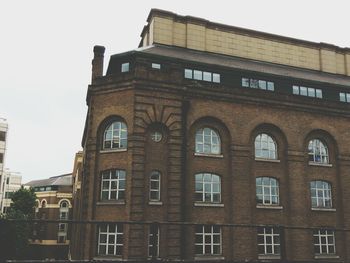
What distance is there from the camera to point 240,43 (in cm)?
3375

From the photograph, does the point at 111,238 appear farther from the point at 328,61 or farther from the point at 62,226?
the point at 62,226

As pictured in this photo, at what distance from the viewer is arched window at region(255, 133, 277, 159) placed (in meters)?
25.6

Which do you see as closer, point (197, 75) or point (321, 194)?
point (321, 194)

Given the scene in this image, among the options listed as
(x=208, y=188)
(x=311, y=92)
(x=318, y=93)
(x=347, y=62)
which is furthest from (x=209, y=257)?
(x=347, y=62)

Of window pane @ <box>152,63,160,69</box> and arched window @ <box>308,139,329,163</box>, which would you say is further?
arched window @ <box>308,139,329,163</box>

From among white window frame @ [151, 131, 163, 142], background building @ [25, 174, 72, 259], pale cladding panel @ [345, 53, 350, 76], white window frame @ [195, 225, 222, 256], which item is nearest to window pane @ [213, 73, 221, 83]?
white window frame @ [151, 131, 163, 142]

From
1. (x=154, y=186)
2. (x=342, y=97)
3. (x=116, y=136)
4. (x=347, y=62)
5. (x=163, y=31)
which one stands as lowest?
(x=154, y=186)

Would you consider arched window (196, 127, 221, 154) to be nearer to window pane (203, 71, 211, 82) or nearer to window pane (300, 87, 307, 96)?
window pane (203, 71, 211, 82)

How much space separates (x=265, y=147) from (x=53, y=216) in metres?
47.7

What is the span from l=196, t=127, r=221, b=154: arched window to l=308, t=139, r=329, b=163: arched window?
6.65 m

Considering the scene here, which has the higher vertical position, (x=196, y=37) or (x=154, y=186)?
(x=196, y=37)

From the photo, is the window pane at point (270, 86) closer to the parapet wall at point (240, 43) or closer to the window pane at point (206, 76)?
the window pane at point (206, 76)

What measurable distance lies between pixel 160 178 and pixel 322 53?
21714 millimetres

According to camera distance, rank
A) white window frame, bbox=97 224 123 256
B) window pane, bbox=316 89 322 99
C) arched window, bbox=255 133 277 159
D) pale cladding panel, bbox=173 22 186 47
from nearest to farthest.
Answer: white window frame, bbox=97 224 123 256 → arched window, bbox=255 133 277 159 → window pane, bbox=316 89 322 99 → pale cladding panel, bbox=173 22 186 47
